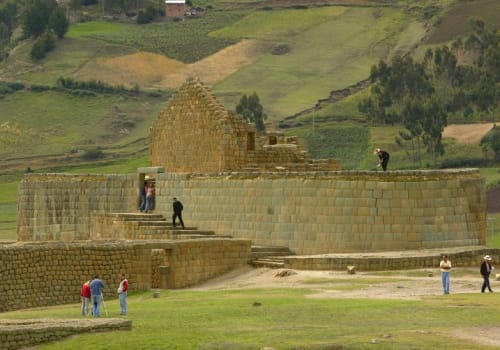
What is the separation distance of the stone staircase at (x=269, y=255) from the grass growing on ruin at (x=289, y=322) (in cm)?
514

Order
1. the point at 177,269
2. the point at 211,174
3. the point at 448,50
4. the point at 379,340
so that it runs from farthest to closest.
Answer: the point at 448,50, the point at 211,174, the point at 177,269, the point at 379,340

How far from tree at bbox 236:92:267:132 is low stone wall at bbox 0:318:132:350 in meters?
68.6

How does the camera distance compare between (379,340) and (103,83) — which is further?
(103,83)

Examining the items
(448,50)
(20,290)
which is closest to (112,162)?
(448,50)

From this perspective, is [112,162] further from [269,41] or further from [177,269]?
[177,269]

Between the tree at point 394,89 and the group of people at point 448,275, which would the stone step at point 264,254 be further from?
the tree at point 394,89

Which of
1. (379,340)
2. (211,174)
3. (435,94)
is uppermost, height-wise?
(435,94)

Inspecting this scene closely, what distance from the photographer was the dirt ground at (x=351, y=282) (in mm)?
36938

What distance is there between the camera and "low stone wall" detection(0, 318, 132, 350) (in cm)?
3072

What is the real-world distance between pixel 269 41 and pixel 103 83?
1885 centimetres

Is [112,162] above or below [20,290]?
above

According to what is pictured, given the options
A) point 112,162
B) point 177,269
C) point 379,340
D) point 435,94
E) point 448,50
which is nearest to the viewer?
point 379,340

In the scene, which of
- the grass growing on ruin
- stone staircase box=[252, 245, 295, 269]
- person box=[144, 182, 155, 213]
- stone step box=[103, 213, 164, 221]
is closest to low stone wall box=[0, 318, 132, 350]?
the grass growing on ruin

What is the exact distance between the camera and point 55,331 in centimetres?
3117
